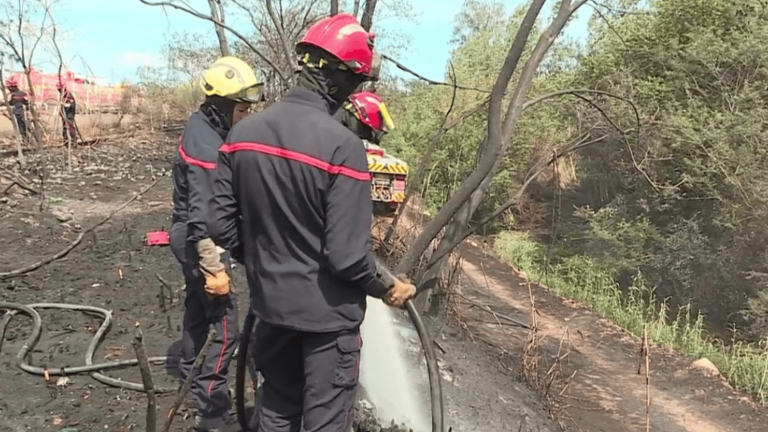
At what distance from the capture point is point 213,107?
3.54m

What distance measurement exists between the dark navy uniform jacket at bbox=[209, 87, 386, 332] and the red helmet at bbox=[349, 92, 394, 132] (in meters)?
1.00

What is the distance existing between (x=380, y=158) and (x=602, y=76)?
6.33 m

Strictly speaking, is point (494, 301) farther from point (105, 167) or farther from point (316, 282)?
point (316, 282)

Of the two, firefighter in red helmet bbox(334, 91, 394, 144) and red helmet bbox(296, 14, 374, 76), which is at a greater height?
red helmet bbox(296, 14, 374, 76)

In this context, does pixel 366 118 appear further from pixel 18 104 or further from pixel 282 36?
pixel 18 104

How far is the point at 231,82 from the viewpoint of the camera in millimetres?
3531

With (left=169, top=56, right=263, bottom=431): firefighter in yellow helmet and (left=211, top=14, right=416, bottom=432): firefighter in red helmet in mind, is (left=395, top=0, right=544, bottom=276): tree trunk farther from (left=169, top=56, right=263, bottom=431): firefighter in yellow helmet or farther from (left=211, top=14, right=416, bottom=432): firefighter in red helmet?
(left=211, top=14, right=416, bottom=432): firefighter in red helmet

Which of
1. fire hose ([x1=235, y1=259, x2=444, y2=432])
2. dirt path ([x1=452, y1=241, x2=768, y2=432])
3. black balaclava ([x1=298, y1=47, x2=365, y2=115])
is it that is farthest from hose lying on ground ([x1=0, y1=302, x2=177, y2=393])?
dirt path ([x1=452, y1=241, x2=768, y2=432])

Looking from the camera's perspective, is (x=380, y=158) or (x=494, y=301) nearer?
(x=494, y=301)

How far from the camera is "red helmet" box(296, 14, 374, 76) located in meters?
2.51

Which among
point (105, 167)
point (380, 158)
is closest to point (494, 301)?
point (380, 158)

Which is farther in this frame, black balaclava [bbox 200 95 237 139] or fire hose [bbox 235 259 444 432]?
black balaclava [bbox 200 95 237 139]

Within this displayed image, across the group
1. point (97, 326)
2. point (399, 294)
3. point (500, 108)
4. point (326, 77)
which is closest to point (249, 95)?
point (326, 77)

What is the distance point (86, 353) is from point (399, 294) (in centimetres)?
279
